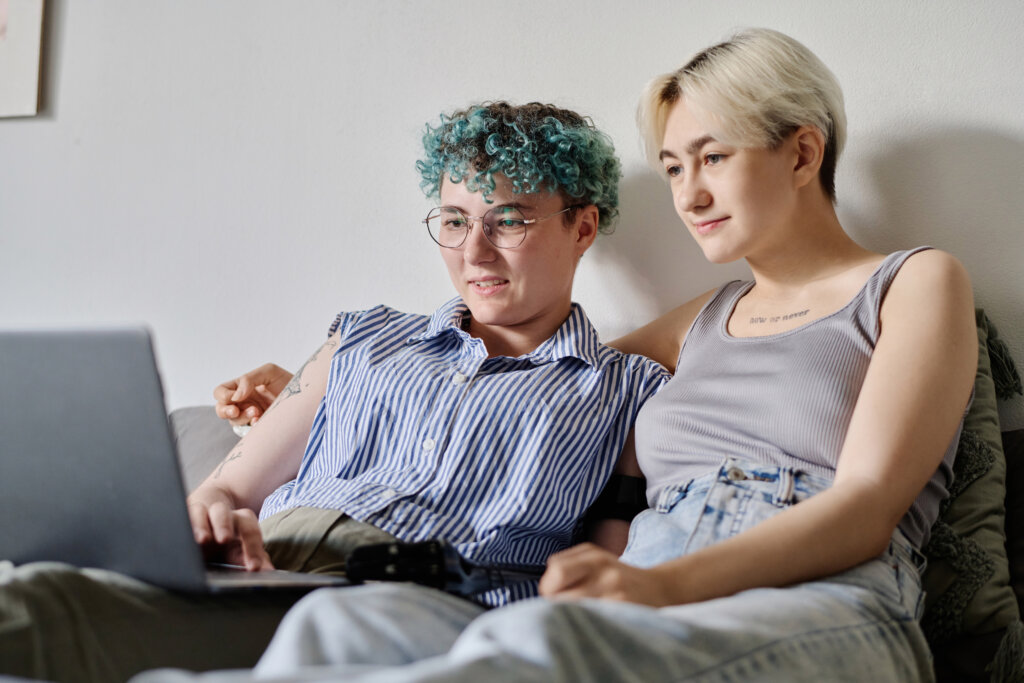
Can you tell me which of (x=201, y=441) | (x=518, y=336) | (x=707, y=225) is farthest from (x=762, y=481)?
(x=201, y=441)

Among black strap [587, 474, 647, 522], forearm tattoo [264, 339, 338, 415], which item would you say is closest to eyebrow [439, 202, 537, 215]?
forearm tattoo [264, 339, 338, 415]

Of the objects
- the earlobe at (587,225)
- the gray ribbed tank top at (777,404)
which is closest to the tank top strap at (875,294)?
the gray ribbed tank top at (777,404)

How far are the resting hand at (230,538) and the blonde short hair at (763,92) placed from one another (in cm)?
84

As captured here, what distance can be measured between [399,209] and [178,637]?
3.69 ft

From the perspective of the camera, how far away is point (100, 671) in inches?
34.5

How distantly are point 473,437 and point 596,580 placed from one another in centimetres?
51

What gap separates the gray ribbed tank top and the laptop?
54 centimetres

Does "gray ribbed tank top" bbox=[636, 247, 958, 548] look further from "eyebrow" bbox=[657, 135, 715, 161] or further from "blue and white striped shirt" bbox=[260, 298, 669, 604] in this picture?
"eyebrow" bbox=[657, 135, 715, 161]

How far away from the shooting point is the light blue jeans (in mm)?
638

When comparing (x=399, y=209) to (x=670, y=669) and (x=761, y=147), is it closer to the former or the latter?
(x=761, y=147)

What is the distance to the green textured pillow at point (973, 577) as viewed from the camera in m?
1.09

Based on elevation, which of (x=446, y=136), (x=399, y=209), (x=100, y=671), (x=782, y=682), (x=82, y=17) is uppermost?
(x=82, y=17)

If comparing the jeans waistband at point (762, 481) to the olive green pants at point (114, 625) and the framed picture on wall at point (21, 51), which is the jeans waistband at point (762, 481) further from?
the framed picture on wall at point (21, 51)

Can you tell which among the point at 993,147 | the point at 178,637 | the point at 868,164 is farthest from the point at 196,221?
the point at 993,147
